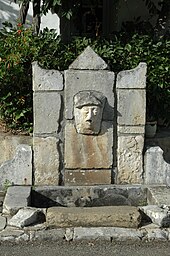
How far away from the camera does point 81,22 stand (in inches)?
369

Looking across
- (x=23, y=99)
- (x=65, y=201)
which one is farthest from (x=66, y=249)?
(x=23, y=99)

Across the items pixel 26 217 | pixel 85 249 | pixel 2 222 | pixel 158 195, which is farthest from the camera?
pixel 158 195

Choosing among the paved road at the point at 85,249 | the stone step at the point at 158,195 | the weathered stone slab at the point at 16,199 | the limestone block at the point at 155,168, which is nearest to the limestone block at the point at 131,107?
the limestone block at the point at 155,168

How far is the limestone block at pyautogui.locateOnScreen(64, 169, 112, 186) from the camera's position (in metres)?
5.19

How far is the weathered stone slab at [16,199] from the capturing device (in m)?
4.45

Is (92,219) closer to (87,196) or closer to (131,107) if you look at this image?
(87,196)

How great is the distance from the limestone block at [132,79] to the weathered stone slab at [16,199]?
4.48 feet

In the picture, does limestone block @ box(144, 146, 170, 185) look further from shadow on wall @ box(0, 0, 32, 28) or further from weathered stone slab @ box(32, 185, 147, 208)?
shadow on wall @ box(0, 0, 32, 28)

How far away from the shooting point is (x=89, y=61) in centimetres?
500

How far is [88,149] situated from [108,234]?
3.95 feet

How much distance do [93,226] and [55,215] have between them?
0.33 m

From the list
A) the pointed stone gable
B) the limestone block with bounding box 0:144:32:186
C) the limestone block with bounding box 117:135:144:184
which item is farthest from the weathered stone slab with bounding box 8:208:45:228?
the pointed stone gable

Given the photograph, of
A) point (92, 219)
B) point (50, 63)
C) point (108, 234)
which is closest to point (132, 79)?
point (50, 63)

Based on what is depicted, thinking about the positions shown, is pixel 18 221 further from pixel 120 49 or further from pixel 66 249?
pixel 120 49
